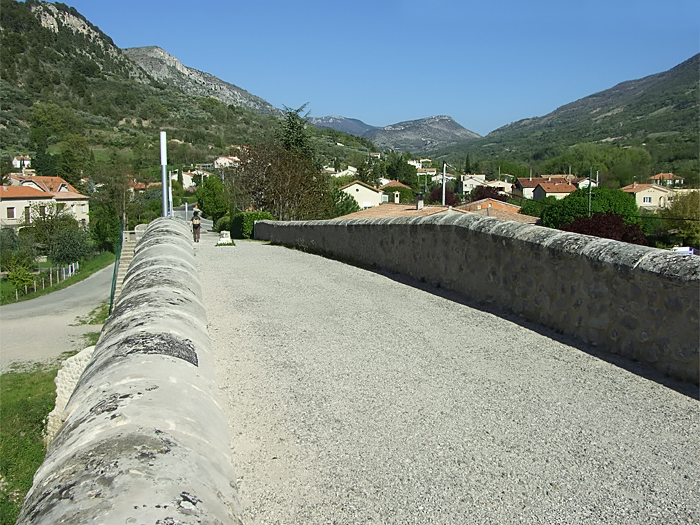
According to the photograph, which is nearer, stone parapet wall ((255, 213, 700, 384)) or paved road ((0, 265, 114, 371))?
stone parapet wall ((255, 213, 700, 384))

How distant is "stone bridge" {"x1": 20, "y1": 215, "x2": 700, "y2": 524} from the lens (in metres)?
1.82

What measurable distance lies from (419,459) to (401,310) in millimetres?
4069

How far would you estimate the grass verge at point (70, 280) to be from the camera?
3878 cm

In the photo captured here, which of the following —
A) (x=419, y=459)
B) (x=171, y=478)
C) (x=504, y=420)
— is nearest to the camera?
(x=171, y=478)

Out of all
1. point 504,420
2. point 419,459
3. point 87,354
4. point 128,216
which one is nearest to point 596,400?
point 504,420

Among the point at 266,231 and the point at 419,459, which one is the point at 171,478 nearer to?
the point at 419,459

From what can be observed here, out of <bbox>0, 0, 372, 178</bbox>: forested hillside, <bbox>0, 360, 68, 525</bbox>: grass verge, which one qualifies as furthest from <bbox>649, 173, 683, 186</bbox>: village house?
<bbox>0, 360, 68, 525</bbox>: grass verge

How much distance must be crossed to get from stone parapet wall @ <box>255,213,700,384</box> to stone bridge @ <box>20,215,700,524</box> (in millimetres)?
24

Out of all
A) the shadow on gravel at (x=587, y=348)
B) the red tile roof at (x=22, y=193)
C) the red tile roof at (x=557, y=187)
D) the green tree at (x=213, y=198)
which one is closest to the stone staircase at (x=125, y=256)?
the shadow on gravel at (x=587, y=348)

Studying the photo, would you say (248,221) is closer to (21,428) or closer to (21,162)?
(21,428)

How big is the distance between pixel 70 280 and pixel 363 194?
38925 mm

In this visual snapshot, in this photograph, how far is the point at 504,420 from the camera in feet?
12.6

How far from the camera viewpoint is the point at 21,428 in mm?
12469

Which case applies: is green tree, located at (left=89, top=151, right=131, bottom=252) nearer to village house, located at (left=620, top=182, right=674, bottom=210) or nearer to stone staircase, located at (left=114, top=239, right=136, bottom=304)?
stone staircase, located at (left=114, top=239, right=136, bottom=304)
